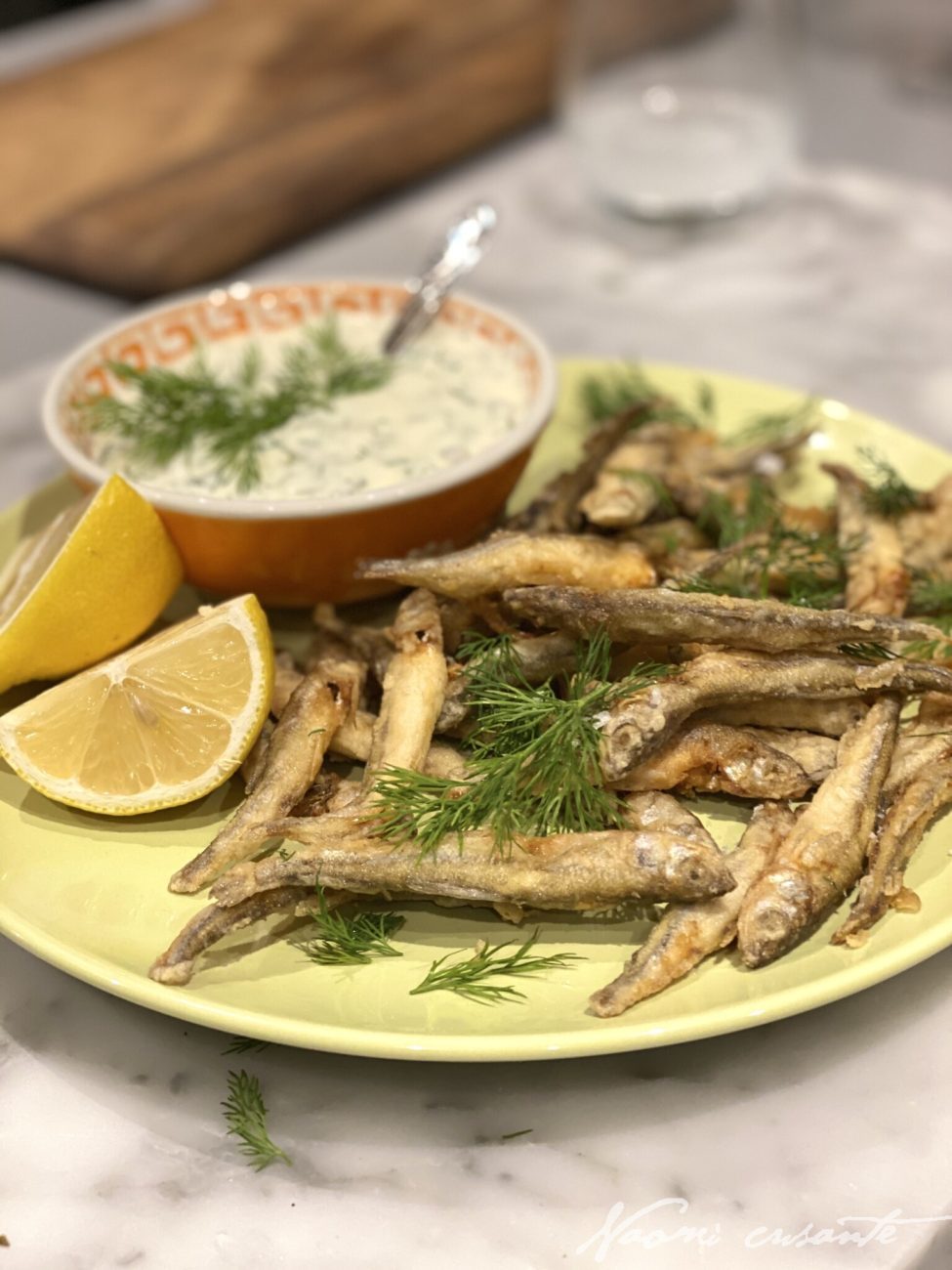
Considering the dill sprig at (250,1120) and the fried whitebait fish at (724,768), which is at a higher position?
the fried whitebait fish at (724,768)

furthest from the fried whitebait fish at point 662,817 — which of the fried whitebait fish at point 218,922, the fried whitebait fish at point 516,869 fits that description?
the fried whitebait fish at point 218,922

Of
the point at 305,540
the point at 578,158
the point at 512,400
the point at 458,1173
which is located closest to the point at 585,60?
the point at 578,158

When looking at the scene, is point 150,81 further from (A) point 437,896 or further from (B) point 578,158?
(A) point 437,896

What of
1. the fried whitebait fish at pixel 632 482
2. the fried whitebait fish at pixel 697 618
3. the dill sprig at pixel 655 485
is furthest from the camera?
the dill sprig at pixel 655 485

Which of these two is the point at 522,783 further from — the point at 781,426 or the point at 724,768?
the point at 781,426

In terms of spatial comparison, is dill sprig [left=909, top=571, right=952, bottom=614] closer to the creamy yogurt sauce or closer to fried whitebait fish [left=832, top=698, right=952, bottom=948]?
fried whitebait fish [left=832, top=698, right=952, bottom=948]

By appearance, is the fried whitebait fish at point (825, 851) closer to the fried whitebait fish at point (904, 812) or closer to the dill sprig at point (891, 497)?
the fried whitebait fish at point (904, 812)

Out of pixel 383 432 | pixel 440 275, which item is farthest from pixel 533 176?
pixel 383 432
